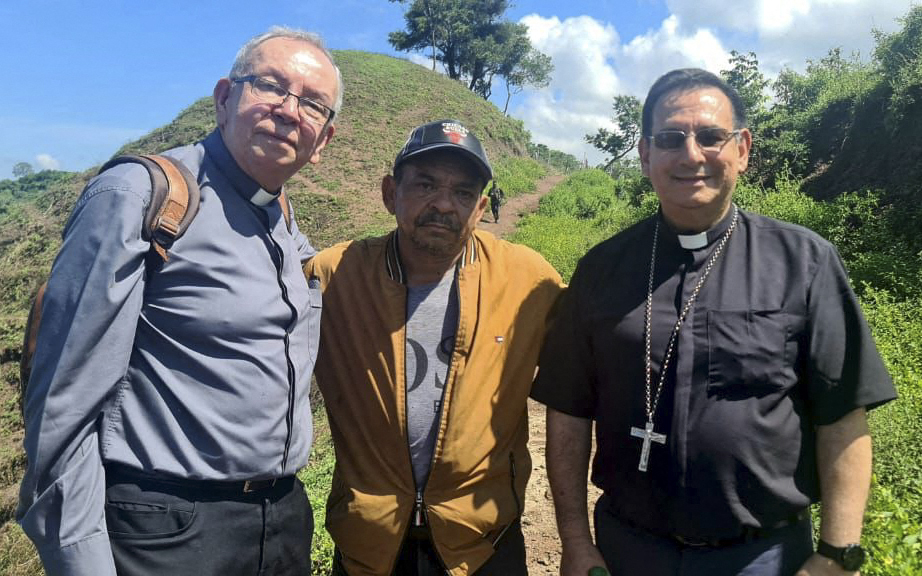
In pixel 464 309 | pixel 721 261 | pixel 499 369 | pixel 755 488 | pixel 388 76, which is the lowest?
pixel 755 488

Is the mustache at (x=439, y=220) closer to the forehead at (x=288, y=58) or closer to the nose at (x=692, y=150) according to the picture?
the forehead at (x=288, y=58)

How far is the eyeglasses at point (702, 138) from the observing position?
6.48ft

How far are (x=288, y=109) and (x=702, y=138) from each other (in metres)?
1.38

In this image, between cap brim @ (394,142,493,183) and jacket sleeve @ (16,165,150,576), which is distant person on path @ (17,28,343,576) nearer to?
jacket sleeve @ (16,165,150,576)

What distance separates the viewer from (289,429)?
6.65ft

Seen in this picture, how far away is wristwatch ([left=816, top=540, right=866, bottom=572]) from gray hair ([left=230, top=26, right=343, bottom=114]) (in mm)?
2093

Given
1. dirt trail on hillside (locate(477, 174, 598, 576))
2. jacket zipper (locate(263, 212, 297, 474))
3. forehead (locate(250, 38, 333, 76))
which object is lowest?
dirt trail on hillside (locate(477, 174, 598, 576))

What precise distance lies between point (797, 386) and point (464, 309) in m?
1.15

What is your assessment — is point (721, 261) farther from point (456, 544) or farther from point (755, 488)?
point (456, 544)

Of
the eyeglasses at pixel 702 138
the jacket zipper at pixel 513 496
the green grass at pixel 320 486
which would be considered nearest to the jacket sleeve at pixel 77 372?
the jacket zipper at pixel 513 496

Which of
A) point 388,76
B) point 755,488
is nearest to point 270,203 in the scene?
point 755,488

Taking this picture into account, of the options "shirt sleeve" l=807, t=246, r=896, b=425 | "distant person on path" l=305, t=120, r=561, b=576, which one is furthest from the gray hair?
"shirt sleeve" l=807, t=246, r=896, b=425

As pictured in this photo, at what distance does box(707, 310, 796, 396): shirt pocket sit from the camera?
184 cm

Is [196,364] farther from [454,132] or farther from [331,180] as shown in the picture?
[331,180]
